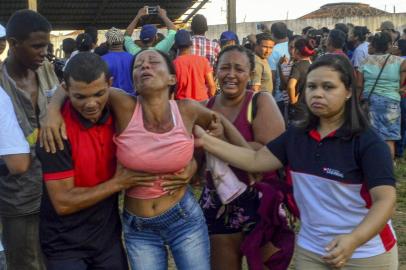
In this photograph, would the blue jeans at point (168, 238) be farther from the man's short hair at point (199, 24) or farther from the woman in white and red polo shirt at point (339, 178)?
the man's short hair at point (199, 24)

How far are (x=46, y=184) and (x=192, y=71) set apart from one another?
17.7 feet

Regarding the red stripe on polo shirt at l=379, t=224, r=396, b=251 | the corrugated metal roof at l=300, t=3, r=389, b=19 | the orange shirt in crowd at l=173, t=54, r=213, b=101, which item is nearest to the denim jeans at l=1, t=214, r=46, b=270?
the red stripe on polo shirt at l=379, t=224, r=396, b=251

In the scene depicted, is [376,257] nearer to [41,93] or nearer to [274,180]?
[274,180]

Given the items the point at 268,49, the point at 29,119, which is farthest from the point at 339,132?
the point at 268,49

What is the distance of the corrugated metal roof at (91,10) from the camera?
1867 cm

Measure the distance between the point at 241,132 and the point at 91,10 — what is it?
56.5ft

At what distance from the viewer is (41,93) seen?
12.9ft

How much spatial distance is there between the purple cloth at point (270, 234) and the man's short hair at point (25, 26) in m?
1.54

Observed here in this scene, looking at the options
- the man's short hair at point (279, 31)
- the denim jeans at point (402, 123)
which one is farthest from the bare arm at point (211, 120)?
the denim jeans at point (402, 123)

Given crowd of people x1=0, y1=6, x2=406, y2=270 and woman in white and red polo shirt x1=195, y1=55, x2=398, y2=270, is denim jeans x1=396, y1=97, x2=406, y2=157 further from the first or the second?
woman in white and red polo shirt x1=195, y1=55, x2=398, y2=270

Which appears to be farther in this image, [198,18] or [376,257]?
[198,18]

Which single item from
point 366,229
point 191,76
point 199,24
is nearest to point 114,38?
point 191,76

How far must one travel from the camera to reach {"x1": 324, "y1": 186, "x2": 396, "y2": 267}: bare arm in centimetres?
276

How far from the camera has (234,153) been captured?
3.44 meters
